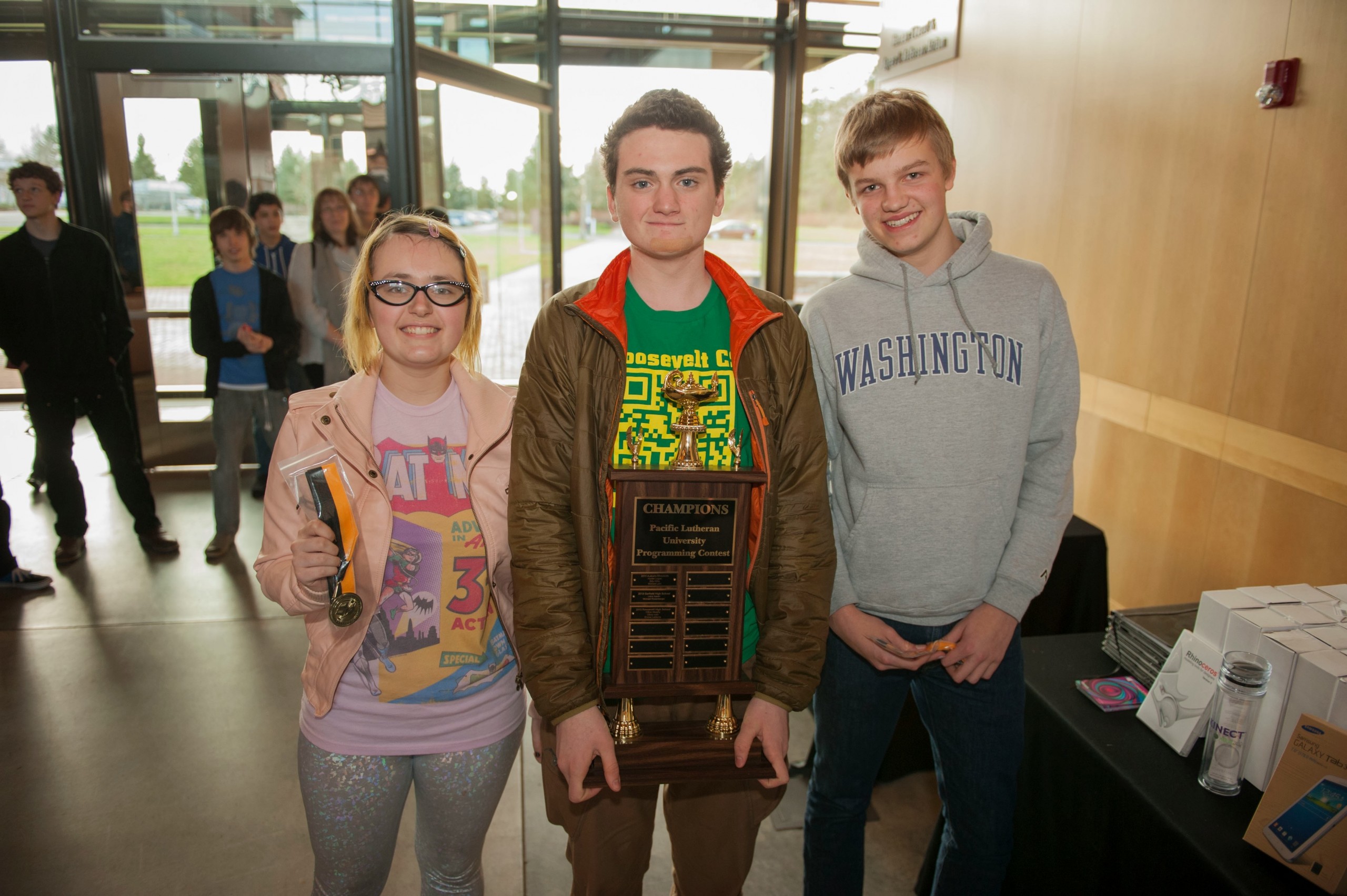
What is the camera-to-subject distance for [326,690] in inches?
55.7

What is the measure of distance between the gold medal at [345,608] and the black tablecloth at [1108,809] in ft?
4.54

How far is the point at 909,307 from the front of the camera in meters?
1.62

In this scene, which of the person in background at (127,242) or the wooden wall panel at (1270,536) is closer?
the wooden wall panel at (1270,536)

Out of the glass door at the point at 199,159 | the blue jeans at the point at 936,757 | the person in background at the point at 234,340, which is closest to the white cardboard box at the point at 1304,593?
the blue jeans at the point at 936,757

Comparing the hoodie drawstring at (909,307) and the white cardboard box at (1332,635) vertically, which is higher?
the hoodie drawstring at (909,307)

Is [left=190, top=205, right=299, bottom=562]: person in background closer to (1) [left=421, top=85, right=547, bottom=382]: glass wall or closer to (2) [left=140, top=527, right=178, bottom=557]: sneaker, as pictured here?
(2) [left=140, top=527, right=178, bottom=557]: sneaker

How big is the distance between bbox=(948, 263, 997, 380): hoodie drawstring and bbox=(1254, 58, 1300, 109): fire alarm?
178 centimetres

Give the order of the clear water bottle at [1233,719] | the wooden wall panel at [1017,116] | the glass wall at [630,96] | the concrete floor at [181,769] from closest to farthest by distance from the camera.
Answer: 1. the clear water bottle at [1233,719]
2. the concrete floor at [181,769]
3. the wooden wall panel at [1017,116]
4. the glass wall at [630,96]

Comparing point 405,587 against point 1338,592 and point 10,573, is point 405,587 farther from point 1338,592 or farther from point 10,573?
point 10,573

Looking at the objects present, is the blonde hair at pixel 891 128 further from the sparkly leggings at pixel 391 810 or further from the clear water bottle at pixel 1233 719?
the sparkly leggings at pixel 391 810

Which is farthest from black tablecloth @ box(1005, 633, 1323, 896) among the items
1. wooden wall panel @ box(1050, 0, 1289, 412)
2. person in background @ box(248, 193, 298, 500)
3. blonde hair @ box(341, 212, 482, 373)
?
person in background @ box(248, 193, 298, 500)

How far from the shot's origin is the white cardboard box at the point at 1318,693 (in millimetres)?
1288

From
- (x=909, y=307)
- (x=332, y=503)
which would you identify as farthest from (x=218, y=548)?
(x=909, y=307)

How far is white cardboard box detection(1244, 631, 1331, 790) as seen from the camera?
1.39 meters
